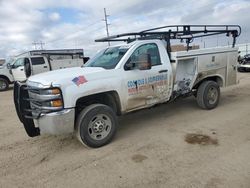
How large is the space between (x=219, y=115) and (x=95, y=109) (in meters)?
3.36

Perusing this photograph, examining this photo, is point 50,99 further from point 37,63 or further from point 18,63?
point 18,63

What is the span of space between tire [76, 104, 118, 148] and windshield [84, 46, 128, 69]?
3.17 ft

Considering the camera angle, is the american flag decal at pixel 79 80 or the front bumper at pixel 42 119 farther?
the american flag decal at pixel 79 80

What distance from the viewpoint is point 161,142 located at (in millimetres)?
4691

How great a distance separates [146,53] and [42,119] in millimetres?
2612

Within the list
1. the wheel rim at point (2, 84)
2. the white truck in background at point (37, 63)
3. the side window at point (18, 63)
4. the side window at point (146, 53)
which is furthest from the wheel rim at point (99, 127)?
the side window at point (18, 63)

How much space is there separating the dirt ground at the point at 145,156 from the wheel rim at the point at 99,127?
24cm

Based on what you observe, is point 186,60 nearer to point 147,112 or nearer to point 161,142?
point 147,112

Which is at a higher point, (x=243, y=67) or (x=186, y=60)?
(x=186, y=60)

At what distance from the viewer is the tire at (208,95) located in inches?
261

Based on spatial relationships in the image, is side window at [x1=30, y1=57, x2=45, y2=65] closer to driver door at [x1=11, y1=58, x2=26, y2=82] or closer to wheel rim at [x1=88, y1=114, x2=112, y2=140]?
driver door at [x1=11, y1=58, x2=26, y2=82]

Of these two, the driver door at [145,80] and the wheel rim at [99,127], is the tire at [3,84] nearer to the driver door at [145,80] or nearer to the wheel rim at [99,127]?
the driver door at [145,80]

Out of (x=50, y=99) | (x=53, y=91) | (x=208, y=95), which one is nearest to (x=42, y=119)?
(x=50, y=99)

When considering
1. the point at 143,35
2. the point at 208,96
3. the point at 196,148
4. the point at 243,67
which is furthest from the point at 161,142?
the point at 243,67
